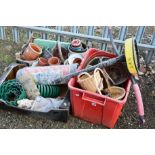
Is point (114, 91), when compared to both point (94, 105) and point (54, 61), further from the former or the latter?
point (54, 61)

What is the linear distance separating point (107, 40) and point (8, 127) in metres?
1.17

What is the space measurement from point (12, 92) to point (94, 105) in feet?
2.02

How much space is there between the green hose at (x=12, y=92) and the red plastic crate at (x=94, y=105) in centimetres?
39

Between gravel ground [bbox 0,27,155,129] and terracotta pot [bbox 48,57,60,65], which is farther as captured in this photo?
terracotta pot [bbox 48,57,60,65]

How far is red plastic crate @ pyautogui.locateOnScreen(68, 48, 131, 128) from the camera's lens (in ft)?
6.06

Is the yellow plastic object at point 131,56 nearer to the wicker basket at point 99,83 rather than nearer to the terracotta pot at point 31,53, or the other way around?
the wicker basket at point 99,83

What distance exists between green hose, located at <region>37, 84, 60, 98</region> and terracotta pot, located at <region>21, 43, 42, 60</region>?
36 cm

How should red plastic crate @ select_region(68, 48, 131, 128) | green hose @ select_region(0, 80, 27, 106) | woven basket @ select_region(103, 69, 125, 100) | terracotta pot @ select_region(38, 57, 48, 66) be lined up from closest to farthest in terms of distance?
red plastic crate @ select_region(68, 48, 131, 128) < woven basket @ select_region(103, 69, 125, 100) < green hose @ select_region(0, 80, 27, 106) < terracotta pot @ select_region(38, 57, 48, 66)

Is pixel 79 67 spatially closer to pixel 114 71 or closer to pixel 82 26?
pixel 114 71

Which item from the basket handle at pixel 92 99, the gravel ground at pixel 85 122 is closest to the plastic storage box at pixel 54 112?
the gravel ground at pixel 85 122

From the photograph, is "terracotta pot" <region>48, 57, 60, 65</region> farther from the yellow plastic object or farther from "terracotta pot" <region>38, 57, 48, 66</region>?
the yellow plastic object

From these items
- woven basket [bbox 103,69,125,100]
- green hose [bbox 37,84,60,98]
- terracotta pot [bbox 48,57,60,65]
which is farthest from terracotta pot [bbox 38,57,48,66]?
woven basket [bbox 103,69,125,100]

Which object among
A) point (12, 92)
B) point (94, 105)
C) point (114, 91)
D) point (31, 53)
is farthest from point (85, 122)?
point (31, 53)

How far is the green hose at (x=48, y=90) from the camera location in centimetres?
212
